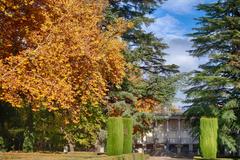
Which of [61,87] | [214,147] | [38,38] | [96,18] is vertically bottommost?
[214,147]

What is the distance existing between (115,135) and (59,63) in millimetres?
7078

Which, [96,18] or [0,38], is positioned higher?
[96,18]

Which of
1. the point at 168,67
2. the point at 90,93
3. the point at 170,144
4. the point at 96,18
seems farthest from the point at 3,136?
the point at 170,144

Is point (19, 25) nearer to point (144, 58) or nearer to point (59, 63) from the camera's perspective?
point (59, 63)

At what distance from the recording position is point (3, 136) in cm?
3391

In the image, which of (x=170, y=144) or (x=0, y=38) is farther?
(x=170, y=144)

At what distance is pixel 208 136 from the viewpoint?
108ft

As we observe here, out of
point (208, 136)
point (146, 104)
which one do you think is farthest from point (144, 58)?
point (208, 136)

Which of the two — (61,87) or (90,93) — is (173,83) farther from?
(61,87)

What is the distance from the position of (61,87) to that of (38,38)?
253 centimetres

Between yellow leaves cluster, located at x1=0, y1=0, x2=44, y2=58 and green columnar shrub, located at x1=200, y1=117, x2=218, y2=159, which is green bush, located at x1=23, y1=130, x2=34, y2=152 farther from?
green columnar shrub, located at x1=200, y1=117, x2=218, y2=159

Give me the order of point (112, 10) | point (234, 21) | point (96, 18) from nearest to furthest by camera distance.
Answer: point (96, 18)
point (112, 10)
point (234, 21)

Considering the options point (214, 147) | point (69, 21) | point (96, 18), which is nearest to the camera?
point (69, 21)

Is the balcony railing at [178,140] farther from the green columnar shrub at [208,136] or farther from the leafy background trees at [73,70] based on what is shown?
the green columnar shrub at [208,136]
